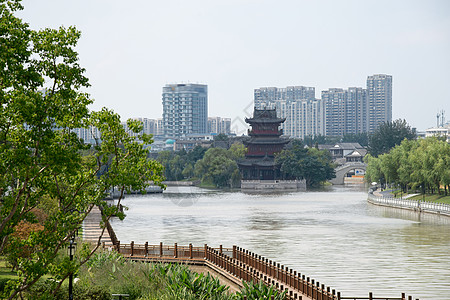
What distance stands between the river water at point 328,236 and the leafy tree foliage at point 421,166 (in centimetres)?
514

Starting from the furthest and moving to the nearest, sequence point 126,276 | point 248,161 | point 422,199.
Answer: point 248,161 → point 422,199 → point 126,276

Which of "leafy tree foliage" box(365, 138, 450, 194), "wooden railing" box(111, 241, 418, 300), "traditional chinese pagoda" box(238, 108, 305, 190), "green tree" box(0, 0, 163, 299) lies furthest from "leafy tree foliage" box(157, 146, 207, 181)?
"green tree" box(0, 0, 163, 299)

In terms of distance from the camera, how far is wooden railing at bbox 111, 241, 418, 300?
893 inches

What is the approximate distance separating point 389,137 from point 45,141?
449 ft

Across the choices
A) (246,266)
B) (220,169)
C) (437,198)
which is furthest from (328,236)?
(220,169)

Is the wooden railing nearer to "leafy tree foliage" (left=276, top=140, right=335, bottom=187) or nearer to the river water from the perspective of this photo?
the river water

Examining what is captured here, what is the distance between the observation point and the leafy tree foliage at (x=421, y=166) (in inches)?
2894

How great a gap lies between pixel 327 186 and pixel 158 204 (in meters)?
51.3

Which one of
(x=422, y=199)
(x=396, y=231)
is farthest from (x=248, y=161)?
(x=396, y=231)

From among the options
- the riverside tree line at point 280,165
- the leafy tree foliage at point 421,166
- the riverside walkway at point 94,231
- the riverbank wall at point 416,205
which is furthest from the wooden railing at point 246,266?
the riverside tree line at point 280,165

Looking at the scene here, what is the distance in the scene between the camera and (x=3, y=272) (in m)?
27.4

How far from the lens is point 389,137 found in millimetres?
147000

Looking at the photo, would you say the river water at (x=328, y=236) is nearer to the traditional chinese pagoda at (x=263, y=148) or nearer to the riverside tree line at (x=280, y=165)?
the riverside tree line at (x=280, y=165)

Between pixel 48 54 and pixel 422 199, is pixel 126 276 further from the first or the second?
pixel 422 199
